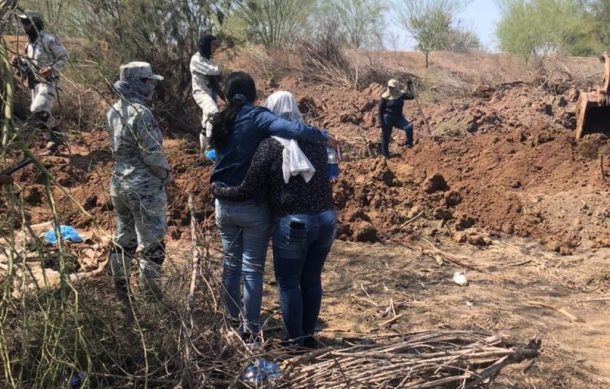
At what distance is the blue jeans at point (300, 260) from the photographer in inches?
138

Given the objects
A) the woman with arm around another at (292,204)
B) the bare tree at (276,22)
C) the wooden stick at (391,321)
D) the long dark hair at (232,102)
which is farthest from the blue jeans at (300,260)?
the bare tree at (276,22)

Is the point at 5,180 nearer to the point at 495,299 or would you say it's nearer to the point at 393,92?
the point at 495,299

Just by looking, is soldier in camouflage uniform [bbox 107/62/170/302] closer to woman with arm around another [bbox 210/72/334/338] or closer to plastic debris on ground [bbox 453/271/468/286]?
woman with arm around another [bbox 210/72/334/338]

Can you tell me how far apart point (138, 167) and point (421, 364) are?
2.23 metres

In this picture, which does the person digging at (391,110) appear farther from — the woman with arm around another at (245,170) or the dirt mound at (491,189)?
the woman with arm around another at (245,170)

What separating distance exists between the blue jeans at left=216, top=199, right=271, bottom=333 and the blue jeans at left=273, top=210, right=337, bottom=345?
0.16 m

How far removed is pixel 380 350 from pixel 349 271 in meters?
3.02

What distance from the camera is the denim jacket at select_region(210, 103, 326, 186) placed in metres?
3.49

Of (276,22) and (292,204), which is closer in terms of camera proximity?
(292,204)

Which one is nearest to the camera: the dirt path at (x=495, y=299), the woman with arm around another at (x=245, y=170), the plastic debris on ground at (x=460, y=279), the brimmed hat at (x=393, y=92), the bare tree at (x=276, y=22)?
the woman with arm around another at (x=245, y=170)

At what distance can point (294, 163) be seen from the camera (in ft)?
11.2

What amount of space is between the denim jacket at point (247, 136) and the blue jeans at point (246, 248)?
173mm

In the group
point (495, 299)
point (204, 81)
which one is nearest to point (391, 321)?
point (495, 299)

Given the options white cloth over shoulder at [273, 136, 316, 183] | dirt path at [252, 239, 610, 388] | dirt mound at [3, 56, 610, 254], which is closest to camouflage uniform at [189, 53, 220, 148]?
dirt mound at [3, 56, 610, 254]
